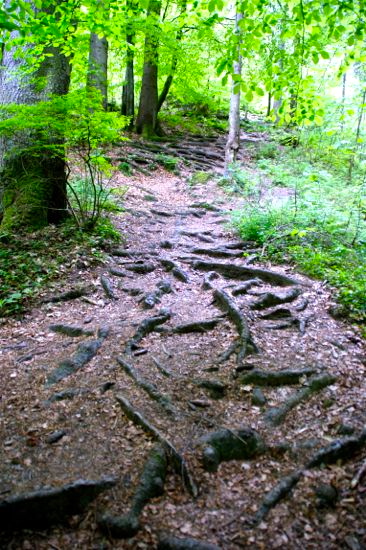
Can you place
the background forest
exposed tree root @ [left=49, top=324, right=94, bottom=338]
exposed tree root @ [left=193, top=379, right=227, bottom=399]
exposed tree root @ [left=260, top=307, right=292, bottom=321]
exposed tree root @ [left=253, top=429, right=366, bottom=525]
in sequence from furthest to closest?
exposed tree root @ [left=260, top=307, right=292, bottom=321]
exposed tree root @ [left=49, top=324, right=94, bottom=338]
the background forest
exposed tree root @ [left=193, top=379, right=227, bottom=399]
exposed tree root @ [left=253, top=429, right=366, bottom=525]

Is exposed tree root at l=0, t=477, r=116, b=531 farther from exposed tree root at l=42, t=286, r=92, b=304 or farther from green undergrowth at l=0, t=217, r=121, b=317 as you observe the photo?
exposed tree root at l=42, t=286, r=92, b=304

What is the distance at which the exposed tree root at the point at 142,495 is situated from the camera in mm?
2738

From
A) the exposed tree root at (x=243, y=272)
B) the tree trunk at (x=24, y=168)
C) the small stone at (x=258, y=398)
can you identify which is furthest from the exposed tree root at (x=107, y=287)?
the small stone at (x=258, y=398)

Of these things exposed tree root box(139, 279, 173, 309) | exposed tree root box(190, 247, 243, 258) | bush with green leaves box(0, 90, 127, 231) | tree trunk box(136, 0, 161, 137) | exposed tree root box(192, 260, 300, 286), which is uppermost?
tree trunk box(136, 0, 161, 137)

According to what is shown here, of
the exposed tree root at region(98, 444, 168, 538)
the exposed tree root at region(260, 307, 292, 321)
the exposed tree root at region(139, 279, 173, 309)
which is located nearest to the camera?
the exposed tree root at region(98, 444, 168, 538)

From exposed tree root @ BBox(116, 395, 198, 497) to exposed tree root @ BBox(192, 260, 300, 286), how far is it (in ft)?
11.9

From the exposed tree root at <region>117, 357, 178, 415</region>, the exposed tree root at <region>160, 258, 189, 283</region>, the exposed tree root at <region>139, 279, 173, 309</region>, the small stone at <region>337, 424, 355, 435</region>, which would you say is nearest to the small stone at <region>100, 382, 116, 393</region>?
the exposed tree root at <region>117, 357, 178, 415</region>

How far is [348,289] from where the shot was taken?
571cm

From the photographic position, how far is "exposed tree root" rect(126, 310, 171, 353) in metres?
4.89

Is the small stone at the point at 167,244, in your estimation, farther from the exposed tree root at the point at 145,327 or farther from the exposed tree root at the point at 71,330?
the exposed tree root at the point at 71,330

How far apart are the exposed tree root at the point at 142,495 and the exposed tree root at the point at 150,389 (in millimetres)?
512

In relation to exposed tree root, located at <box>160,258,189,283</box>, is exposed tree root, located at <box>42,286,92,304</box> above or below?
below

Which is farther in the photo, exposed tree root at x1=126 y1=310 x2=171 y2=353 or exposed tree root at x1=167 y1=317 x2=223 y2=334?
exposed tree root at x1=167 y1=317 x2=223 y2=334

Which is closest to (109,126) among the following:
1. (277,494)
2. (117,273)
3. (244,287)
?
(117,273)
